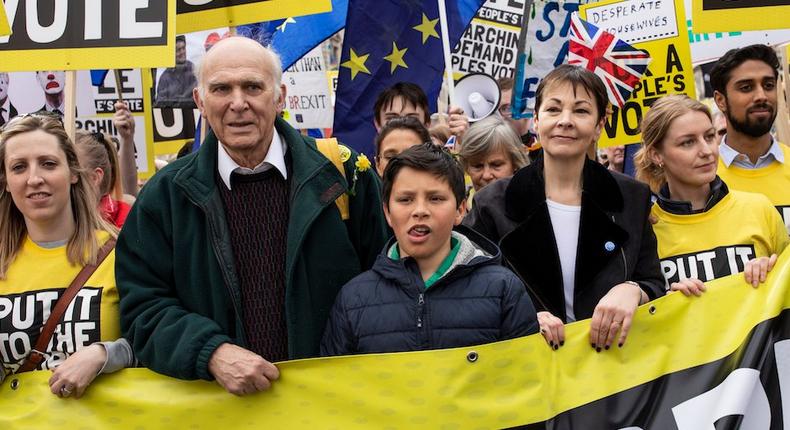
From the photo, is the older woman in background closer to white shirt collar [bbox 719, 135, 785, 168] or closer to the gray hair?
the gray hair

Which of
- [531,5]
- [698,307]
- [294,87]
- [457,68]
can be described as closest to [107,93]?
[294,87]

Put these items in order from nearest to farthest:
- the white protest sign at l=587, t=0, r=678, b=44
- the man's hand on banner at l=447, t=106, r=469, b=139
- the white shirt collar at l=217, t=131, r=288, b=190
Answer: the white shirt collar at l=217, t=131, r=288, b=190, the man's hand on banner at l=447, t=106, r=469, b=139, the white protest sign at l=587, t=0, r=678, b=44

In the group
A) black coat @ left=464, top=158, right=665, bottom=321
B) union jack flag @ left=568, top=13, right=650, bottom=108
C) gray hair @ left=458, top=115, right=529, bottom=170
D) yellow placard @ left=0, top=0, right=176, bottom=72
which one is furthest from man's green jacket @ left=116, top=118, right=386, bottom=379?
union jack flag @ left=568, top=13, right=650, bottom=108

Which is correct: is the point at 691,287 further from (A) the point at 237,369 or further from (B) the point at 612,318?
(A) the point at 237,369

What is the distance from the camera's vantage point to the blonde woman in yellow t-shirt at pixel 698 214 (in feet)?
14.3

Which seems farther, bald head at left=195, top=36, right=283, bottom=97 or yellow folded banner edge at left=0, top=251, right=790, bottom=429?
bald head at left=195, top=36, right=283, bottom=97

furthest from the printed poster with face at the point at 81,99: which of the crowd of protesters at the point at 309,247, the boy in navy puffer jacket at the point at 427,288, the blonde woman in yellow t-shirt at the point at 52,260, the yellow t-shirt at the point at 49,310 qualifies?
the boy in navy puffer jacket at the point at 427,288

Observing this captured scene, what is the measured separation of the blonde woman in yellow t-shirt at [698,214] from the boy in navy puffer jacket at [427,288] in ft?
2.59

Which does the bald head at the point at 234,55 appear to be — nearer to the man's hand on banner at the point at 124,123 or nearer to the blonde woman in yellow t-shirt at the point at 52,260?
the blonde woman in yellow t-shirt at the point at 52,260

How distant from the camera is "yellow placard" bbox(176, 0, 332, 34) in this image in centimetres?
612

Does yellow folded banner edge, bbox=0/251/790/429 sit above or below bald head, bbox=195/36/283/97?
below

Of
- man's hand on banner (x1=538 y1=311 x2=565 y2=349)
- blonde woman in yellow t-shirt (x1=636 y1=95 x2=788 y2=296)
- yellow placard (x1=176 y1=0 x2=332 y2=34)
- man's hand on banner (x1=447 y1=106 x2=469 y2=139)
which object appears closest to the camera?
man's hand on banner (x1=538 y1=311 x2=565 y2=349)

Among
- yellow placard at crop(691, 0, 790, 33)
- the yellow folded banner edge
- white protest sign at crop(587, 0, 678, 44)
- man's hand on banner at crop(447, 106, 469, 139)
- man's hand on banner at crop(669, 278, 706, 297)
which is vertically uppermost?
white protest sign at crop(587, 0, 678, 44)

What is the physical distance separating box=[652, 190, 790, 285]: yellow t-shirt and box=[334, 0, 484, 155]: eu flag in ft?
12.8
